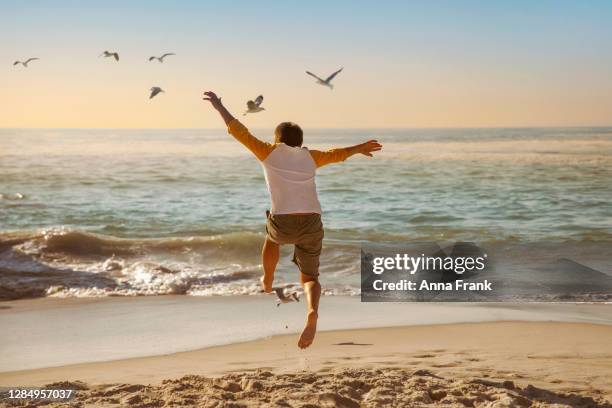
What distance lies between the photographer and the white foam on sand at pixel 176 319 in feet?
23.4

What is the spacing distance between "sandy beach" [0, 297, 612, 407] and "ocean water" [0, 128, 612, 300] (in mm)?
2114

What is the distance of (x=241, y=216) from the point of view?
18.9 m

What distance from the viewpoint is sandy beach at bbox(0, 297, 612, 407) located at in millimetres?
5238

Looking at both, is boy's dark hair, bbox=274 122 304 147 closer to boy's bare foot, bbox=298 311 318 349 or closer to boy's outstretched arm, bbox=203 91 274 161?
boy's outstretched arm, bbox=203 91 274 161

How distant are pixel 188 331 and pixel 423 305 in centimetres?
242

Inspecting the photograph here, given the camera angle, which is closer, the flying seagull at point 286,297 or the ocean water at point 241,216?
the flying seagull at point 286,297

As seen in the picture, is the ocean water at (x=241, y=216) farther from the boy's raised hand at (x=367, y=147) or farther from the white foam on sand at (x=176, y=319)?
the boy's raised hand at (x=367, y=147)

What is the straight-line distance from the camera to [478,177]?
92.7 ft

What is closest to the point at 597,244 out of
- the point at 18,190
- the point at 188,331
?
the point at 188,331

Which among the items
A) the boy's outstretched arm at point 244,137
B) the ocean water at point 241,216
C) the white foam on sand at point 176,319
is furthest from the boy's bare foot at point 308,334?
the ocean water at point 241,216

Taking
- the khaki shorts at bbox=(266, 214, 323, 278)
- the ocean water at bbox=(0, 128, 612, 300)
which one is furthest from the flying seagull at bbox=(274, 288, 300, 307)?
the khaki shorts at bbox=(266, 214, 323, 278)

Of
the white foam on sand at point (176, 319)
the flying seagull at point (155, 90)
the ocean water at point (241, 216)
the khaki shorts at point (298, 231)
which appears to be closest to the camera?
the khaki shorts at point (298, 231)

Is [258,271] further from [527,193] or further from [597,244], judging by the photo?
[527,193]

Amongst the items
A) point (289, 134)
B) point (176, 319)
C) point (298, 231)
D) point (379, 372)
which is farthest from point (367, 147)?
point (176, 319)
